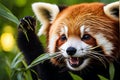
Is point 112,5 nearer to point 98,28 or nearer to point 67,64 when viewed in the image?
point 98,28

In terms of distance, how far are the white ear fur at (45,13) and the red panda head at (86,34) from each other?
8 cm

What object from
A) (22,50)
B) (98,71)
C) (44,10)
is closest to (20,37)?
(22,50)

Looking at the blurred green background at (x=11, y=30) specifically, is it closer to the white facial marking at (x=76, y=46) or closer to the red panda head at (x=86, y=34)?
the red panda head at (x=86, y=34)

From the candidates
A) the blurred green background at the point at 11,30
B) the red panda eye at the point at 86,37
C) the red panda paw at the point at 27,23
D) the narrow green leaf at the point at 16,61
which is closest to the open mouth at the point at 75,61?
the red panda eye at the point at 86,37

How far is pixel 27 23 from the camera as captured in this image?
144 inches

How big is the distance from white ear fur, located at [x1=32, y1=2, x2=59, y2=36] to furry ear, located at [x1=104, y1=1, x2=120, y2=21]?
293 mm

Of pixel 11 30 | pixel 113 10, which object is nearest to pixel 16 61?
pixel 113 10

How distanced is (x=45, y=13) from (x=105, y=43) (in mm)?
435

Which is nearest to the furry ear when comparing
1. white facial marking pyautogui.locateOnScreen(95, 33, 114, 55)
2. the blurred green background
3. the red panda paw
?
white facial marking pyautogui.locateOnScreen(95, 33, 114, 55)

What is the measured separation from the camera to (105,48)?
3404 millimetres

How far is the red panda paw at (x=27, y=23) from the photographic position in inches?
143

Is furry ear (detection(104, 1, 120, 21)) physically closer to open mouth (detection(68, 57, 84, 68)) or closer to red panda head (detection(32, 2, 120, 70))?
red panda head (detection(32, 2, 120, 70))

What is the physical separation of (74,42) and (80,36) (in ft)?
0.29

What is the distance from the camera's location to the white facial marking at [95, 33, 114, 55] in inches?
133
